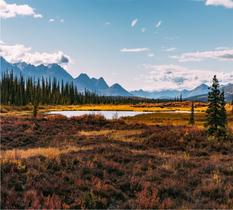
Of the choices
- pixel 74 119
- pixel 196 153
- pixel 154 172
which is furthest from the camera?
pixel 74 119

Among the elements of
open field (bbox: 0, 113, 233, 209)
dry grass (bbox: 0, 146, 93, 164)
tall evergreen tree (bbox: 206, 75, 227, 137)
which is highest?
tall evergreen tree (bbox: 206, 75, 227, 137)

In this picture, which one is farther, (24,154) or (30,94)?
(30,94)

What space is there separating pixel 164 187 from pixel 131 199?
165cm

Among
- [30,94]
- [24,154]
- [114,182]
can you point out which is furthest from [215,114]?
[30,94]

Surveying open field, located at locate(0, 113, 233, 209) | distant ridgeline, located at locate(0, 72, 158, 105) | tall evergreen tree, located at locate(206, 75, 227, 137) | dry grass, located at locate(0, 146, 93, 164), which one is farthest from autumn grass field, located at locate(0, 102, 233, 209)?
distant ridgeline, located at locate(0, 72, 158, 105)

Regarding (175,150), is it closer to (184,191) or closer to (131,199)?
(184,191)

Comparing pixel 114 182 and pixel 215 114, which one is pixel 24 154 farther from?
pixel 215 114

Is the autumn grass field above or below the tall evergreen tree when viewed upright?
below

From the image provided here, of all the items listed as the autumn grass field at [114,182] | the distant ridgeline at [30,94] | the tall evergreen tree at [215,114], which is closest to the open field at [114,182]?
the autumn grass field at [114,182]

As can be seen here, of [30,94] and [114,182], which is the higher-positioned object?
[30,94]

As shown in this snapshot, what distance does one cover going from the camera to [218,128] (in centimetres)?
2784

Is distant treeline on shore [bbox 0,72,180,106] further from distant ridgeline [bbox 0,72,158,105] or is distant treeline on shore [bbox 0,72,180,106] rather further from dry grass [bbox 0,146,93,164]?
dry grass [bbox 0,146,93,164]

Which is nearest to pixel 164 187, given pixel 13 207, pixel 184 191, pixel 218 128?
pixel 184 191

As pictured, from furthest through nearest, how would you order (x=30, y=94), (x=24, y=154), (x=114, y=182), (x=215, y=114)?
(x=30, y=94) < (x=215, y=114) < (x=24, y=154) < (x=114, y=182)
